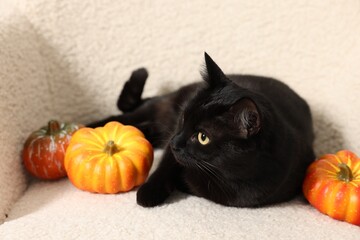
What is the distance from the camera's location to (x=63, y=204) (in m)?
1.25

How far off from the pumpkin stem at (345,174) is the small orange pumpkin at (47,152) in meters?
0.88

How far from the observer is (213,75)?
46.5 inches

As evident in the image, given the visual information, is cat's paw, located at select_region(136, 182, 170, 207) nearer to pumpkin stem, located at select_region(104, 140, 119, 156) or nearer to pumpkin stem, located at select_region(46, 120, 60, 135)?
pumpkin stem, located at select_region(104, 140, 119, 156)

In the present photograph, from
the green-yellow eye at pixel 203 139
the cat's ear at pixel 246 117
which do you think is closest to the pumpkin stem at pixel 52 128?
the green-yellow eye at pixel 203 139

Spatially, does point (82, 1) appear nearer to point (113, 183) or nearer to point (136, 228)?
point (113, 183)

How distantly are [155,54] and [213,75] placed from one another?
0.59 meters

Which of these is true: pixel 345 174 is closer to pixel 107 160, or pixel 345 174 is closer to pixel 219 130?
pixel 219 130

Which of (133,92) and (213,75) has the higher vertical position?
(213,75)

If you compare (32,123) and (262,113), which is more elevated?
(262,113)

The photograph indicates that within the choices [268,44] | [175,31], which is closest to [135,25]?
[175,31]

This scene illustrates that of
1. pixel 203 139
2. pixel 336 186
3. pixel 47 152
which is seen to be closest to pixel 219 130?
pixel 203 139

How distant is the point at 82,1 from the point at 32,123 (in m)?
0.50

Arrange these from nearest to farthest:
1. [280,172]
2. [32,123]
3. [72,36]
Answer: [280,172], [32,123], [72,36]

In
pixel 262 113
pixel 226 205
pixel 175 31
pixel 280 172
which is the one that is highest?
pixel 175 31
